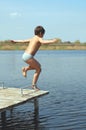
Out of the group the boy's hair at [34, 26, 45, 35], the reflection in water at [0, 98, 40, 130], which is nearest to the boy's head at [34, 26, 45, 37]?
the boy's hair at [34, 26, 45, 35]

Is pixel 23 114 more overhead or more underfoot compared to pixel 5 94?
more underfoot

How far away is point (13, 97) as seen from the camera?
15.3 meters

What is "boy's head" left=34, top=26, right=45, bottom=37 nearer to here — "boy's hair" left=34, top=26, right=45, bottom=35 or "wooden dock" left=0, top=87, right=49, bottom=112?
"boy's hair" left=34, top=26, right=45, bottom=35

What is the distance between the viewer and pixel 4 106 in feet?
44.1

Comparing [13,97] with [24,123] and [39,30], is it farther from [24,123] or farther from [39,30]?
[39,30]

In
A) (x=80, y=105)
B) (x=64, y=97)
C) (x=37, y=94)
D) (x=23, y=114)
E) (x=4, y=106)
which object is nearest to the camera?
(x=4, y=106)

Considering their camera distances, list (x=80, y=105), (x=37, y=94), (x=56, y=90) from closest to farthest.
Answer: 1. (x=37, y=94)
2. (x=80, y=105)
3. (x=56, y=90)

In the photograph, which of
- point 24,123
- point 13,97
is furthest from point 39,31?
point 24,123

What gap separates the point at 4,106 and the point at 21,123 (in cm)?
332

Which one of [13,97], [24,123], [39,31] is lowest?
[24,123]

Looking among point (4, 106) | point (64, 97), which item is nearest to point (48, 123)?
point (4, 106)

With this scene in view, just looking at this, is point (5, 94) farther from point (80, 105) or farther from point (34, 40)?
point (80, 105)

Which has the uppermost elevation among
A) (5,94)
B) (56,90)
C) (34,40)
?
(34,40)

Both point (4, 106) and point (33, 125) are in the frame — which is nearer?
point (4, 106)
